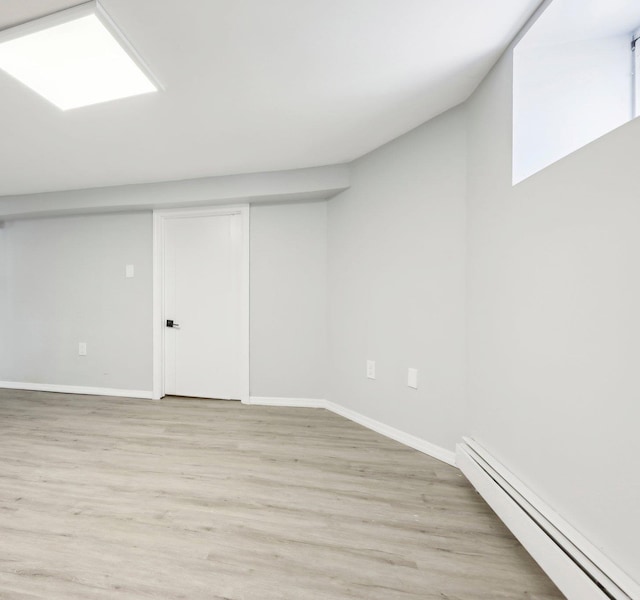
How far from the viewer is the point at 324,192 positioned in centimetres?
261

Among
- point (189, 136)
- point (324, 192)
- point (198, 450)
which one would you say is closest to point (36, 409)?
point (198, 450)

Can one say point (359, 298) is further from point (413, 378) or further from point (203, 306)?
point (203, 306)

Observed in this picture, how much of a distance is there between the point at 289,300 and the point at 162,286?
1404mm

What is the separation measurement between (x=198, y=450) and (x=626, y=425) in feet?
7.15

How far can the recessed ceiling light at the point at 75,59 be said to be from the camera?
1140mm

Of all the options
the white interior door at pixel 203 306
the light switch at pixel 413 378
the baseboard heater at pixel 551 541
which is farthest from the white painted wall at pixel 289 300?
the baseboard heater at pixel 551 541

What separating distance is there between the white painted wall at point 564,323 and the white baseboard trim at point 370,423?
338 mm

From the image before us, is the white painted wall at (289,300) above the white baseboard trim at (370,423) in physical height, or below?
above

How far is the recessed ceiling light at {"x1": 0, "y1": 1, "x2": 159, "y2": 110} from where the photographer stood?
1140 mm

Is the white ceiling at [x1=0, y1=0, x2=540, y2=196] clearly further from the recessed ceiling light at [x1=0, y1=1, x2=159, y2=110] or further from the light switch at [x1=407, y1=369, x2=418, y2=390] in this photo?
the light switch at [x1=407, y1=369, x2=418, y2=390]

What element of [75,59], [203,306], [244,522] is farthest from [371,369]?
[75,59]

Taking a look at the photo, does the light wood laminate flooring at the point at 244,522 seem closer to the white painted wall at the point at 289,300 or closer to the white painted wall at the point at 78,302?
the white painted wall at the point at 289,300

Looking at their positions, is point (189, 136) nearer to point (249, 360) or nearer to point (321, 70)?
point (321, 70)

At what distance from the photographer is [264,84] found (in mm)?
1523
